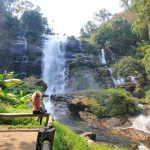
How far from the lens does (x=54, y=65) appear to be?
1405 inches

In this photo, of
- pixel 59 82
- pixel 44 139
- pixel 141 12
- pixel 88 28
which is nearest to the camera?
pixel 44 139

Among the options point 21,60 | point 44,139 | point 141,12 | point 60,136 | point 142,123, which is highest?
point 141,12

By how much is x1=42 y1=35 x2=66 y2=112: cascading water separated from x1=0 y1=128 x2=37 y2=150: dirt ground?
23.5 meters

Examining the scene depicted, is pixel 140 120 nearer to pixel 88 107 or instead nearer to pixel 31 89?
pixel 88 107

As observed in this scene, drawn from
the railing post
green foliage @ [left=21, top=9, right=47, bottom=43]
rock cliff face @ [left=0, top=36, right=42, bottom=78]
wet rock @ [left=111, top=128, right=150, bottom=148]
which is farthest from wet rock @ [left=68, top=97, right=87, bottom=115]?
green foliage @ [left=21, top=9, right=47, bottom=43]

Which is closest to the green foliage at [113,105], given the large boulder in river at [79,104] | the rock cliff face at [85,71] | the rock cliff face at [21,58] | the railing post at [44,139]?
the large boulder in river at [79,104]

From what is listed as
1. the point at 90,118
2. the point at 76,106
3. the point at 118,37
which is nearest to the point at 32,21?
the point at 118,37

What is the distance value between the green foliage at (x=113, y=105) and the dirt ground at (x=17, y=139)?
12.6 m

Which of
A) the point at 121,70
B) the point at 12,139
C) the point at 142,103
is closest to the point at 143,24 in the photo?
the point at 121,70

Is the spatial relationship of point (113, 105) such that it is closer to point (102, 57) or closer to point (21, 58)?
point (21, 58)

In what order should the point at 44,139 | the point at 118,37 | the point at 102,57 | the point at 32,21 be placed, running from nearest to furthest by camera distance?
the point at 44,139, the point at 102,57, the point at 118,37, the point at 32,21

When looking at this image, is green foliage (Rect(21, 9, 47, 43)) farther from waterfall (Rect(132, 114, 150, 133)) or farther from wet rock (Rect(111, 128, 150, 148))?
wet rock (Rect(111, 128, 150, 148))

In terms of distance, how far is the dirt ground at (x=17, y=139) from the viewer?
21.5 ft

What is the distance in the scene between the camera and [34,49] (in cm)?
3597
